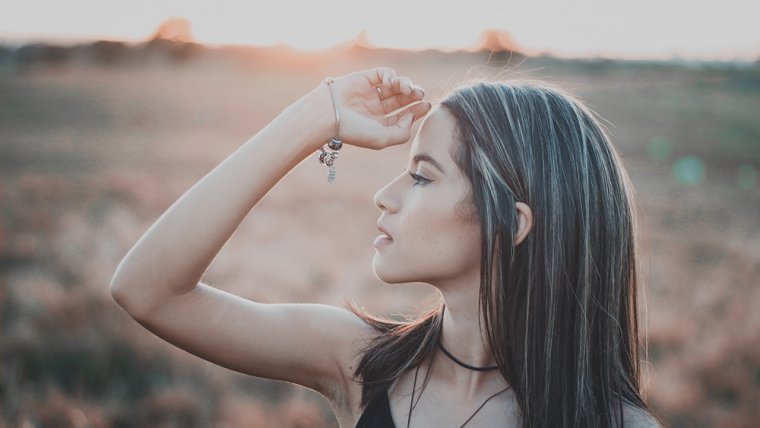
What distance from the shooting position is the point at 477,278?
2.16 meters

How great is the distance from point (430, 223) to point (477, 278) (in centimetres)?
28

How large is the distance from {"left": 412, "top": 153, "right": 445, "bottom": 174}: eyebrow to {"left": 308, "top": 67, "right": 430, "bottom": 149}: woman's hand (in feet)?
0.38

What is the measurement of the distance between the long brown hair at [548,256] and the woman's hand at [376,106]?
0.62 ft

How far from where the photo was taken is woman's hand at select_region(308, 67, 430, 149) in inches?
85.4

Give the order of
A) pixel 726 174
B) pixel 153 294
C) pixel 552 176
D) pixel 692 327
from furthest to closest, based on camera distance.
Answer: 1. pixel 726 174
2. pixel 692 327
3. pixel 552 176
4. pixel 153 294

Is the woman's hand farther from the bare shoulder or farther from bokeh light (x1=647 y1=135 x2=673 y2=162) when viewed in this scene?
bokeh light (x1=647 y1=135 x2=673 y2=162)

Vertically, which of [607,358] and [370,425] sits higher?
[607,358]

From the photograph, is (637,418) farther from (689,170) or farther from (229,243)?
(689,170)

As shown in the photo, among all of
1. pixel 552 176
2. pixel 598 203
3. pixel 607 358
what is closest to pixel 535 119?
pixel 552 176

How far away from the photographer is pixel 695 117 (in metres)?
27.2

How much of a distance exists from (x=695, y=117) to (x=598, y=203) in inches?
1116

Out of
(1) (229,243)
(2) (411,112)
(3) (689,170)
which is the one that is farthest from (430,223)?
(3) (689,170)

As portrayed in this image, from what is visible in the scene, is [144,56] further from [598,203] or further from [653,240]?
[598,203]

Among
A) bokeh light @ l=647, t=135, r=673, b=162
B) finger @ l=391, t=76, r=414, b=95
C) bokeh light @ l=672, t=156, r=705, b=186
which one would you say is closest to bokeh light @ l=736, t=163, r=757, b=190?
bokeh light @ l=672, t=156, r=705, b=186
